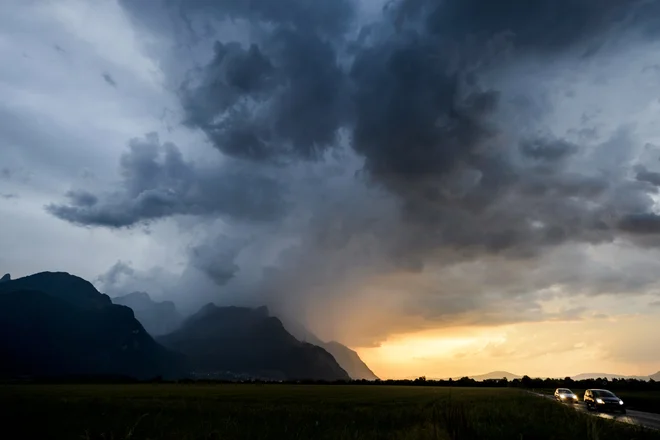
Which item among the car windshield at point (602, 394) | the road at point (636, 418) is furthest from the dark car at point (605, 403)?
the road at point (636, 418)

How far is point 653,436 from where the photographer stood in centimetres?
1670

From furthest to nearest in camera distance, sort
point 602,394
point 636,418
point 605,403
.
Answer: point 602,394, point 605,403, point 636,418

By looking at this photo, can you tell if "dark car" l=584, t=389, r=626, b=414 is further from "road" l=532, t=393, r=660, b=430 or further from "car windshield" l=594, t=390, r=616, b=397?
"road" l=532, t=393, r=660, b=430

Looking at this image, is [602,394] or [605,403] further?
[602,394]

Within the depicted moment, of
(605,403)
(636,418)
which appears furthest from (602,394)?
(636,418)

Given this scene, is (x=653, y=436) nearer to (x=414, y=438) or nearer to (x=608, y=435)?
(x=608, y=435)

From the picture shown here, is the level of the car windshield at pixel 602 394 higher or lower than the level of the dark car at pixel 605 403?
higher

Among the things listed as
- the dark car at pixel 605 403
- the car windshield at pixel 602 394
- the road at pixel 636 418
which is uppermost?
the car windshield at pixel 602 394

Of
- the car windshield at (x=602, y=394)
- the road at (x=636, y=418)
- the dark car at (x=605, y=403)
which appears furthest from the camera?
the car windshield at (x=602, y=394)

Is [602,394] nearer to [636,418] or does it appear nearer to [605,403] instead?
[605,403]

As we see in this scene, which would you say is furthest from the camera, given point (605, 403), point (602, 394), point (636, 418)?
point (602, 394)

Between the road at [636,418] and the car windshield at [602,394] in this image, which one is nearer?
the road at [636,418]

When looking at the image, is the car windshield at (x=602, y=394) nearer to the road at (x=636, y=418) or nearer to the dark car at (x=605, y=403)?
the dark car at (x=605, y=403)

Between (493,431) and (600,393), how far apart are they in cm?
4986
